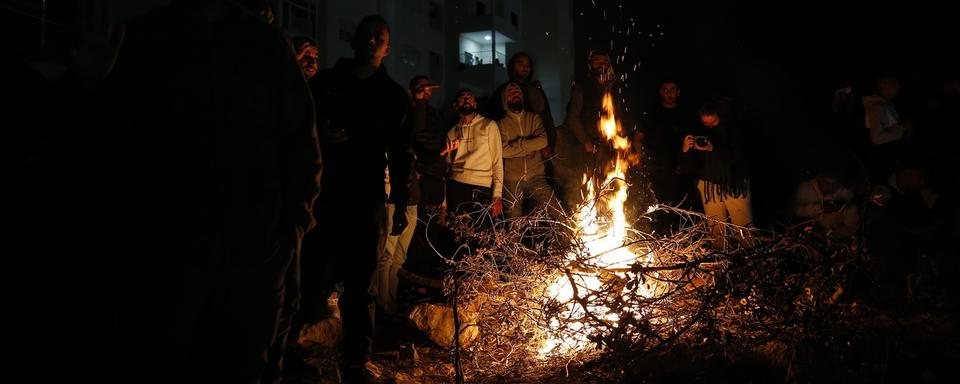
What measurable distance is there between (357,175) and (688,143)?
13.4 ft

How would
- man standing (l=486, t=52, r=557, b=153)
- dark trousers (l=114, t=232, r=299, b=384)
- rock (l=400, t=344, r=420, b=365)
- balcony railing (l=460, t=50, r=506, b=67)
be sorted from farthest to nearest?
balcony railing (l=460, t=50, r=506, b=67) < man standing (l=486, t=52, r=557, b=153) < rock (l=400, t=344, r=420, b=365) < dark trousers (l=114, t=232, r=299, b=384)

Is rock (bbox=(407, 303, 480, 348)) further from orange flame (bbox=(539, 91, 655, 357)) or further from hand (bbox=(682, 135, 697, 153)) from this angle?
hand (bbox=(682, 135, 697, 153))

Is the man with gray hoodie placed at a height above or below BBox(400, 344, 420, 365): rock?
above

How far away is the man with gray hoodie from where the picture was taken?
21.2 ft

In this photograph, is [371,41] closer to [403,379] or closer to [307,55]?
[307,55]

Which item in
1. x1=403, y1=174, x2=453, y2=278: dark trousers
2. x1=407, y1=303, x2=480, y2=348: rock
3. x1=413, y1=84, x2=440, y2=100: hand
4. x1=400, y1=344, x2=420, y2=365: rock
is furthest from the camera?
x1=403, y1=174, x2=453, y2=278: dark trousers

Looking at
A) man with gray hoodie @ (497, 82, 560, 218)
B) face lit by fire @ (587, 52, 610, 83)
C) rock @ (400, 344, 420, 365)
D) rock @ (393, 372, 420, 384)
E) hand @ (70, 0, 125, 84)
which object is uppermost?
face lit by fire @ (587, 52, 610, 83)

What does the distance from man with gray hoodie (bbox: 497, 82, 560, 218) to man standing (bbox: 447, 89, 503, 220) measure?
0.76 ft

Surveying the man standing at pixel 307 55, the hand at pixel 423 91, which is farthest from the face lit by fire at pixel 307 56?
the hand at pixel 423 91

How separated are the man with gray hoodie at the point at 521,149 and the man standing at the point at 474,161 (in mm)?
233

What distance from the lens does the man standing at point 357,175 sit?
351 centimetres

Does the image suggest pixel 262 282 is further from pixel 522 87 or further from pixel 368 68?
pixel 522 87

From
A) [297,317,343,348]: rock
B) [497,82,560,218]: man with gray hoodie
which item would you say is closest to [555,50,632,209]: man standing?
[497,82,560,218]: man with gray hoodie

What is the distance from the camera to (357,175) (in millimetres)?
3594
